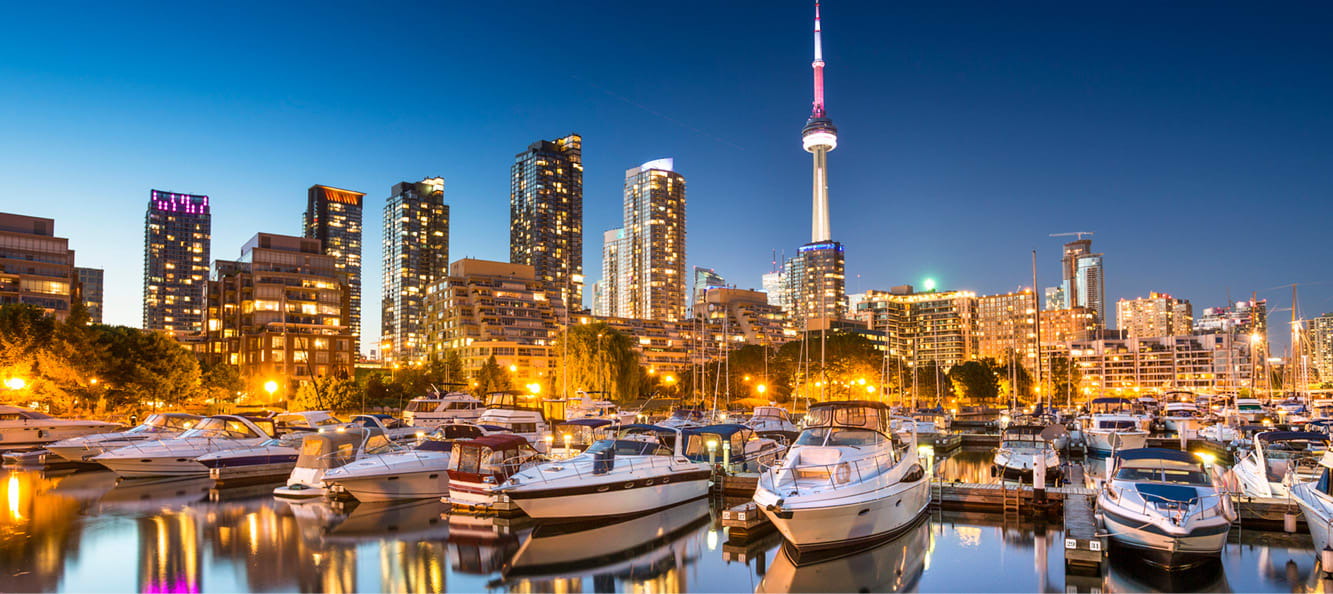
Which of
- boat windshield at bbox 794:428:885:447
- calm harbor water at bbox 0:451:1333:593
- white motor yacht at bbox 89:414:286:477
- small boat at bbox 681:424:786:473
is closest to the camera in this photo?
calm harbor water at bbox 0:451:1333:593

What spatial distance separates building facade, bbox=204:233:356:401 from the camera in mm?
108938

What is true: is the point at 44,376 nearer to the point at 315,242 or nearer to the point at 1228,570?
the point at 1228,570

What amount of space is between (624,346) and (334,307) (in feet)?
181

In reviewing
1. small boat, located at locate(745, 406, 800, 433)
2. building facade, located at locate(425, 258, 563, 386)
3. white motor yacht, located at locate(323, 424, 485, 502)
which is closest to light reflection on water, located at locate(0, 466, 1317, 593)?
white motor yacht, located at locate(323, 424, 485, 502)

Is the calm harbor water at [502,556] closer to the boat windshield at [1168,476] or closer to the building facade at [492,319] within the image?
the boat windshield at [1168,476]

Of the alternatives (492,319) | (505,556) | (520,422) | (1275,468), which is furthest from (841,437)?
(492,319)

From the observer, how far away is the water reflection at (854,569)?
1756cm

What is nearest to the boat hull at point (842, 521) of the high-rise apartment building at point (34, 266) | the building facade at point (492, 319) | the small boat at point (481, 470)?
the small boat at point (481, 470)

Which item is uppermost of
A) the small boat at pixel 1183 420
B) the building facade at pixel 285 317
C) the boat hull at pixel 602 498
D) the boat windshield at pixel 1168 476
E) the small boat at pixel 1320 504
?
the building facade at pixel 285 317

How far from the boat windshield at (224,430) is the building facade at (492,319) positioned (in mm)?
103110

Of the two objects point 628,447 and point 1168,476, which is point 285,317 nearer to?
point 628,447

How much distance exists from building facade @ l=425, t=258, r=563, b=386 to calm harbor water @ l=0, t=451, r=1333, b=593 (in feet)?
380

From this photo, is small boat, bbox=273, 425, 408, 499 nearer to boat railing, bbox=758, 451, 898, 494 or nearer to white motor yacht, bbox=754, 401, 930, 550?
boat railing, bbox=758, 451, 898, 494

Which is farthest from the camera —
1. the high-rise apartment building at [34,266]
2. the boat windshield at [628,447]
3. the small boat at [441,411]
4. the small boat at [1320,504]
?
the high-rise apartment building at [34,266]
